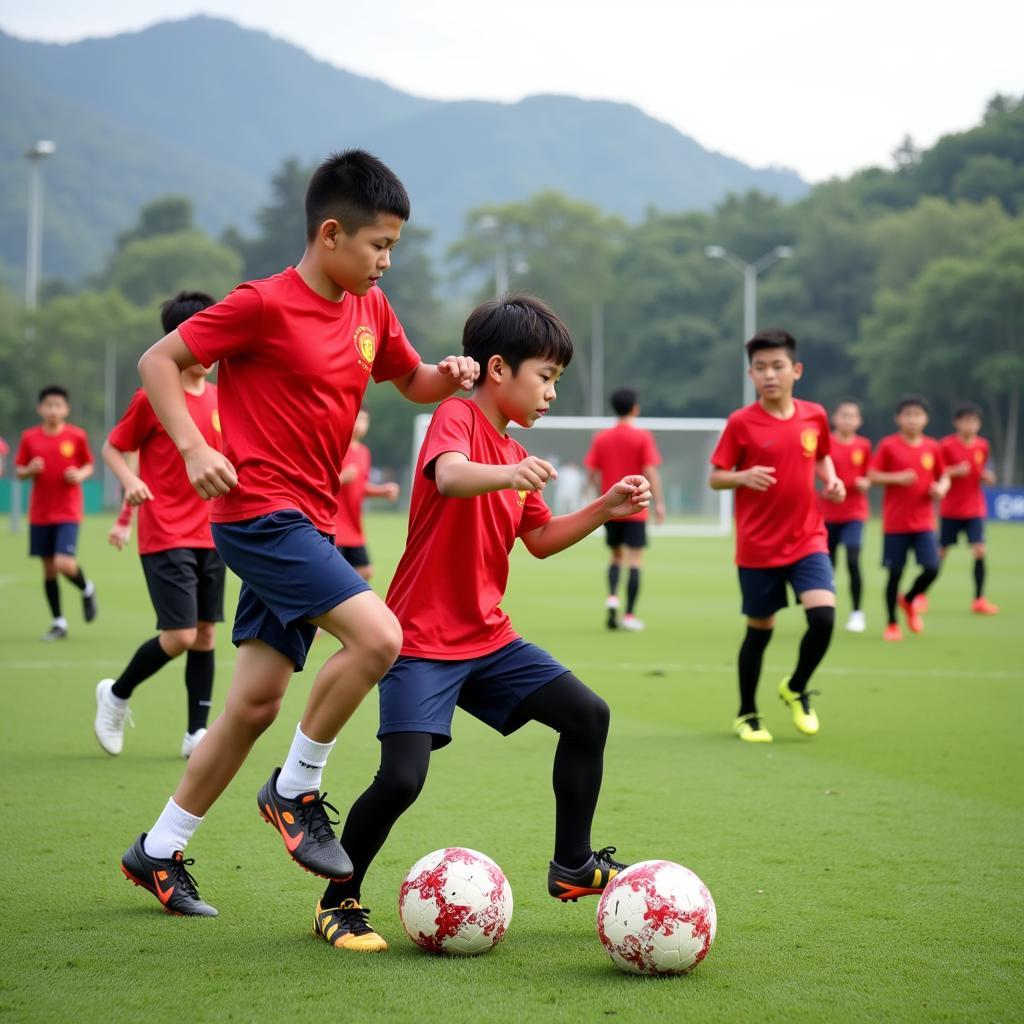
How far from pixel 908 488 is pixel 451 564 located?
34.4 ft

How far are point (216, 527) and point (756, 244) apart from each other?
84.7 meters

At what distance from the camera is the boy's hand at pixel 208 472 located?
13.4 ft

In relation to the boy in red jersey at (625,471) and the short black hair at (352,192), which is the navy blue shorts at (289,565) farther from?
the boy in red jersey at (625,471)

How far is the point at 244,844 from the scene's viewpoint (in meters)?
5.57

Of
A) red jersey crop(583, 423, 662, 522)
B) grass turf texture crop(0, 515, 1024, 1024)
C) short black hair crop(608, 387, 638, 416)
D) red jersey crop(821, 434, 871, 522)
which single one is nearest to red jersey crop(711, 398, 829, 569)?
grass turf texture crop(0, 515, 1024, 1024)

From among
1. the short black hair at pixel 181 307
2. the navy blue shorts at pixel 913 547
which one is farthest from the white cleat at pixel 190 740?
the navy blue shorts at pixel 913 547

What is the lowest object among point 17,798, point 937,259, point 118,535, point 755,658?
point 17,798

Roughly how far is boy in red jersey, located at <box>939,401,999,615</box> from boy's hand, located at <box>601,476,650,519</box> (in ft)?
41.2

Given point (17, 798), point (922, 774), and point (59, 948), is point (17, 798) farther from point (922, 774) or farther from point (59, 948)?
point (922, 774)

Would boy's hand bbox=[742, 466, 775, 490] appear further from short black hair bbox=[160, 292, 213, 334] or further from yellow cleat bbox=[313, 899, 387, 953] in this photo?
yellow cleat bbox=[313, 899, 387, 953]

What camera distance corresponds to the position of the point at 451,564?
174 inches

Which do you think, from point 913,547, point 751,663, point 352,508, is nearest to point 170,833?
point 751,663

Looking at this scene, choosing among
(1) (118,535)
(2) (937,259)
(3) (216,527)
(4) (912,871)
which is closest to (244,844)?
(3) (216,527)

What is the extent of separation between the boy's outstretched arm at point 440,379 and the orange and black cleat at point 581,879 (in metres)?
1.51
